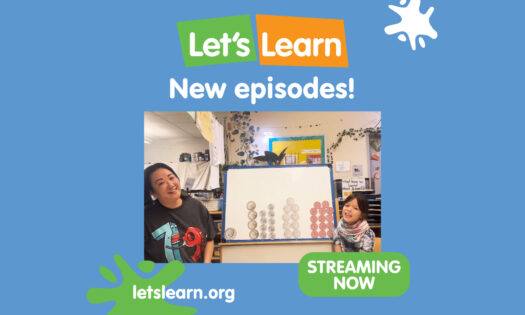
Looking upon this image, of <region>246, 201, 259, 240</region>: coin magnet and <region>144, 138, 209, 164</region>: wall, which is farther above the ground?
<region>144, 138, 209, 164</region>: wall

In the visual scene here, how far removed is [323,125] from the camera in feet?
6.82

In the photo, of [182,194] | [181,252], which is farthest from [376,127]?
[181,252]

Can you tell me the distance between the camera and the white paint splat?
1.86 m

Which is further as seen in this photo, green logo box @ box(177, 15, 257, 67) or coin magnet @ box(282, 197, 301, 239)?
coin magnet @ box(282, 197, 301, 239)

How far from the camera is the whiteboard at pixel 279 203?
213 centimetres

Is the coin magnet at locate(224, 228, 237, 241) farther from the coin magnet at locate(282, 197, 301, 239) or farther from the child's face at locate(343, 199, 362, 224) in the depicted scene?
the child's face at locate(343, 199, 362, 224)

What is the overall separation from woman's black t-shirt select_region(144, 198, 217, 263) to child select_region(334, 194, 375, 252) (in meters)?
0.74

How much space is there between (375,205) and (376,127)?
0.44 metres

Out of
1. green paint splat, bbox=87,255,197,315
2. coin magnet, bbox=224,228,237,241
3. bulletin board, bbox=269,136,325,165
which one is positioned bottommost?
green paint splat, bbox=87,255,197,315

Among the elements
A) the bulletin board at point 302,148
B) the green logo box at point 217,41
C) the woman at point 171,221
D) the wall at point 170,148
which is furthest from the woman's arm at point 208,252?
the green logo box at point 217,41

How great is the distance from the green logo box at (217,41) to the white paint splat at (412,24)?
73cm

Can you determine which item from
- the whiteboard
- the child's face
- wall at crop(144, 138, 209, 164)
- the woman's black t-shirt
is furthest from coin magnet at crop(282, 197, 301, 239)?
wall at crop(144, 138, 209, 164)

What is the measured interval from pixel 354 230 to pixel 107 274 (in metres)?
1.36

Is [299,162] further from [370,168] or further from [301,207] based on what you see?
[370,168]
